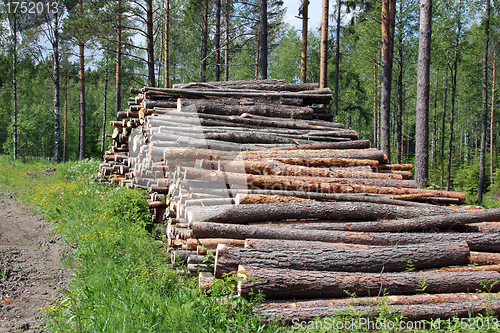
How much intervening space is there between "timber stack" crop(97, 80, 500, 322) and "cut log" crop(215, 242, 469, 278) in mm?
13

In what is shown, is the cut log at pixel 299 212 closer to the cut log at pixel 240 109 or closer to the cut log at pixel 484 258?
the cut log at pixel 484 258

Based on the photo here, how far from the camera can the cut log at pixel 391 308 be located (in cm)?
370

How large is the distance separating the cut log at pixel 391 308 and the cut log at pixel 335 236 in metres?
0.86

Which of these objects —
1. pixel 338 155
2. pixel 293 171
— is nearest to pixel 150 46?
pixel 338 155

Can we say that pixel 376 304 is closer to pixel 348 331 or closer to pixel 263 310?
pixel 348 331

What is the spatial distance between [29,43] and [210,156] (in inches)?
789

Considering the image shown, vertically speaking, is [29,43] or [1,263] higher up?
[29,43]

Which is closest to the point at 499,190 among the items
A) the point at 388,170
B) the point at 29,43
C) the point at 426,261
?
the point at 388,170

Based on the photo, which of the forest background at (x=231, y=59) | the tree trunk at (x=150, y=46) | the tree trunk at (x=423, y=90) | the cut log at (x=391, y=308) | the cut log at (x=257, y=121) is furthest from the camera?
the forest background at (x=231, y=59)

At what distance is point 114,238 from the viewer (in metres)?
→ 6.11

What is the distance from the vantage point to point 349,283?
3934mm

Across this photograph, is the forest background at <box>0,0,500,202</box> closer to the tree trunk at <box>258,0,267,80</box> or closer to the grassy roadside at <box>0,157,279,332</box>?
the tree trunk at <box>258,0,267,80</box>

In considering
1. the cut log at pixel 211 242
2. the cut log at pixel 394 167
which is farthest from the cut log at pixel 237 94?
the cut log at pixel 211 242

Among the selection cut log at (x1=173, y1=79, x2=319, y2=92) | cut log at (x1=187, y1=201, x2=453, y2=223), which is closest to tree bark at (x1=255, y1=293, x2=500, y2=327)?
cut log at (x1=187, y1=201, x2=453, y2=223)
